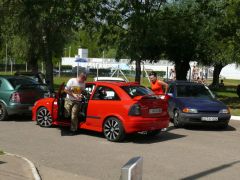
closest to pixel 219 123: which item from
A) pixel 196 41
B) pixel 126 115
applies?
pixel 126 115

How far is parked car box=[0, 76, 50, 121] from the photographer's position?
50.6 ft

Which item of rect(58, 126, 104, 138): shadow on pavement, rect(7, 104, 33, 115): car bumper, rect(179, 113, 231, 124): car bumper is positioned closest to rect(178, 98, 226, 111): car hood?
rect(179, 113, 231, 124): car bumper

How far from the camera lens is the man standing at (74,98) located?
12586 millimetres

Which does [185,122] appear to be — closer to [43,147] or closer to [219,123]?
[219,123]

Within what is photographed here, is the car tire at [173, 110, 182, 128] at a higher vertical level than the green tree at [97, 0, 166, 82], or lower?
lower

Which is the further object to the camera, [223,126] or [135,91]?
[223,126]

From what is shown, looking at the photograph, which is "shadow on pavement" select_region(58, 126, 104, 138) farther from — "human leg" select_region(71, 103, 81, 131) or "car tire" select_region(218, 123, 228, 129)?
"car tire" select_region(218, 123, 228, 129)

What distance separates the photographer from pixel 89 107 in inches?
491

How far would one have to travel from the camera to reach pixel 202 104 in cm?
1480

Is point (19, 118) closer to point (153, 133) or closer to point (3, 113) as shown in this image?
point (3, 113)

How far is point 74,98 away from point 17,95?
3488mm

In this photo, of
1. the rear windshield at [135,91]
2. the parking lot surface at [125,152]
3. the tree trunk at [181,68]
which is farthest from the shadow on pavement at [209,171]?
the tree trunk at [181,68]

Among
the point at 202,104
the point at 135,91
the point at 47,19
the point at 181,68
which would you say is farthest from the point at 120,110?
the point at 181,68

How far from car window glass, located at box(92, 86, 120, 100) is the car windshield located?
4.18m
